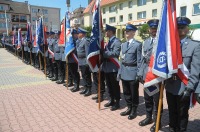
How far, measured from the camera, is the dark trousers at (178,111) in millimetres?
3369

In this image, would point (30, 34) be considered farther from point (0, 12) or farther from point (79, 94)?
point (0, 12)

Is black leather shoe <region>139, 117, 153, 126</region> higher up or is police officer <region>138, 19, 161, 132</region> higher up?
police officer <region>138, 19, 161, 132</region>

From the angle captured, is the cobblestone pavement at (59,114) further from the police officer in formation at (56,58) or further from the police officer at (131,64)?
the police officer in formation at (56,58)

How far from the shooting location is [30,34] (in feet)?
40.9

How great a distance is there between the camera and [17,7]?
2534 inches

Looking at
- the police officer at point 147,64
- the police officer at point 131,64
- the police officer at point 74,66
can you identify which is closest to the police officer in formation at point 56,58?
the police officer at point 74,66

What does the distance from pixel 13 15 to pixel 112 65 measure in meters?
64.8

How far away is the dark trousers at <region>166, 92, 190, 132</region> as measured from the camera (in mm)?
3369

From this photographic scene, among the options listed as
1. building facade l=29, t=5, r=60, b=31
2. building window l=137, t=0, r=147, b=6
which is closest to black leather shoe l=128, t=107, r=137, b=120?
building window l=137, t=0, r=147, b=6

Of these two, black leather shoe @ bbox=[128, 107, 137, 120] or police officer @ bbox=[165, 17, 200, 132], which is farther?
black leather shoe @ bbox=[128, 107, 137, 120]

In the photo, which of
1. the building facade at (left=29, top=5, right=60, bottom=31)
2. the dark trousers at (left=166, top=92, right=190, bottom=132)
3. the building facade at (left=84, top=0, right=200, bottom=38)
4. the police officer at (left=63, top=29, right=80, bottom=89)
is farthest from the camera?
the building facade at (left=29, top=5, right=60, bottom=31)

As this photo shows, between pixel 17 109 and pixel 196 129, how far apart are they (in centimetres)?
416

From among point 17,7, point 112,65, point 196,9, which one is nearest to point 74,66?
point 112,65

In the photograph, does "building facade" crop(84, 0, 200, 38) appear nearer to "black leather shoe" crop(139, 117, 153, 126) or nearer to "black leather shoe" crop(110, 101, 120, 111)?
"black leather shoe" crop(110, 101, 120, 111)
